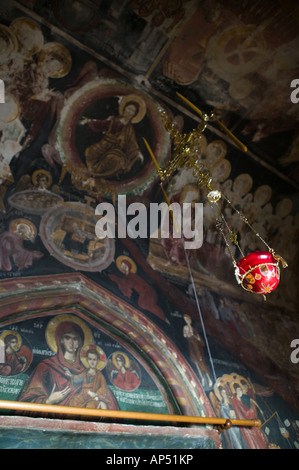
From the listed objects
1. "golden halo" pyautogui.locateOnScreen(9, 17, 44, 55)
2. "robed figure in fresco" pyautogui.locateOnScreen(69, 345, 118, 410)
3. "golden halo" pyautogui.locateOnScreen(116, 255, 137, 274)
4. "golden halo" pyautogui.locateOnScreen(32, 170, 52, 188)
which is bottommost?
"robed figure in fresco" pyautogui.locateOnScreen(69, 345, 118, 410)

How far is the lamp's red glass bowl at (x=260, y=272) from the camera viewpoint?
12.5ft

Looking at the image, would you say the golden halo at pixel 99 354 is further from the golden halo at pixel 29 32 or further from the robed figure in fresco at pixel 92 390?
the golden halo at pixel 29 32

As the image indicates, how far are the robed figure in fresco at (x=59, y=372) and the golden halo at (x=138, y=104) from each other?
3888 mm

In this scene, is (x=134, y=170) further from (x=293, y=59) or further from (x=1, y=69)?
(x=293, y=59)

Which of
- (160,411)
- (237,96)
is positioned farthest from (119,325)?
(237,96)

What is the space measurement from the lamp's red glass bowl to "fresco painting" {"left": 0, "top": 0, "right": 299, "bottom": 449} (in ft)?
7.05

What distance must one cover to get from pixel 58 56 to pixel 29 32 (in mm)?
530

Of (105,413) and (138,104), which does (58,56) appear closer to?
(138,104)

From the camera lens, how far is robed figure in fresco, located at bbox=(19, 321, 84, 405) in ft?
13.4

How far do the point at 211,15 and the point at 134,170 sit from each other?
2896 mm

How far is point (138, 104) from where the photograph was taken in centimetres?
640

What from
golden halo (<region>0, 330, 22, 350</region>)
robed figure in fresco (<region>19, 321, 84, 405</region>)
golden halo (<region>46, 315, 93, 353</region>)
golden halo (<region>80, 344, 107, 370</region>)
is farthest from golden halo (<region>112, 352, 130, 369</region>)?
golden halo (<region>0, 330, 22, 350</region>)

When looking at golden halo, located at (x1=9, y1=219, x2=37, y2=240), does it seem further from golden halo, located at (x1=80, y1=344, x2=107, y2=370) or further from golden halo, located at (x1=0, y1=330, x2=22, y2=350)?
golden halo, located at (x1=80, y1=344, x2=107, y2=370)

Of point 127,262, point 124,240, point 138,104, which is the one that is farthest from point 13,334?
point 138,104
